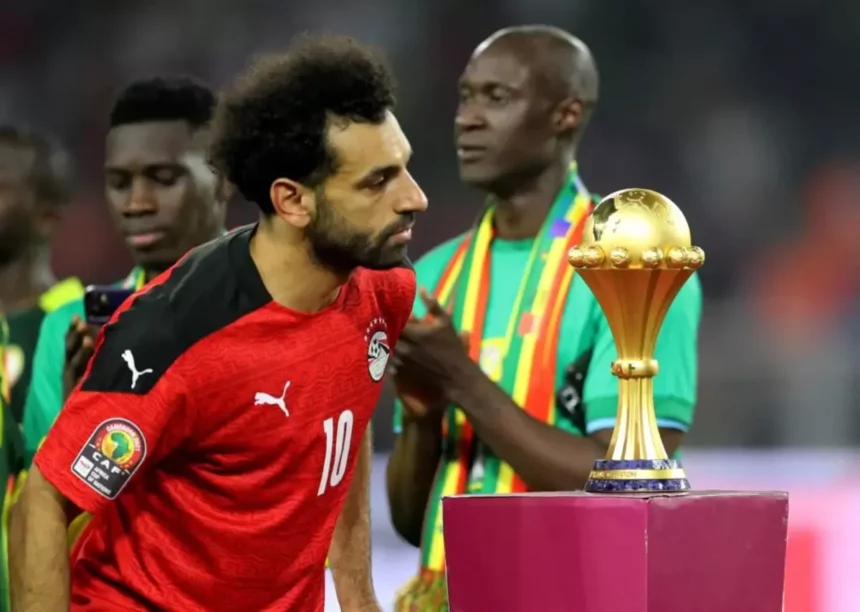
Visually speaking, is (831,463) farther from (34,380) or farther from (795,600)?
(34,380)

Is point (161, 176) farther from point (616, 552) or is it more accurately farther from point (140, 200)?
point (616, 552)

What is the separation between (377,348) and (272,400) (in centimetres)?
24

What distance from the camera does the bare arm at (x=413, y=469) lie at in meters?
2.85

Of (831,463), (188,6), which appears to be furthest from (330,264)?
(188,6)

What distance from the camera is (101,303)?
291 cm

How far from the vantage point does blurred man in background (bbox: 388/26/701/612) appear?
2689 mm

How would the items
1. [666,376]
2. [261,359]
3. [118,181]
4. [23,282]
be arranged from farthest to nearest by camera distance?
[23,282]
[118,181]
[666,376]
[261,359]

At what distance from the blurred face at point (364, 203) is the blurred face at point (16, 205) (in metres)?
1.90

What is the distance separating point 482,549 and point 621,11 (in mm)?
6149

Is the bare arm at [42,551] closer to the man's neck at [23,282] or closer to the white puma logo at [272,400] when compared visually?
the white puma logo at [272,400]

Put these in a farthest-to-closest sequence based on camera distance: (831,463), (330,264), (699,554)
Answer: (831,463) → (330,264) → (699,554)

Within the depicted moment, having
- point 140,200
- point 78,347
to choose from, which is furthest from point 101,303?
point 140,200

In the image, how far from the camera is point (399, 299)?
243 cm

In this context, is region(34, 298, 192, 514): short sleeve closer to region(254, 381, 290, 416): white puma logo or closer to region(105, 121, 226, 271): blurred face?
region(254, 381, 290, 416): white puma logo
